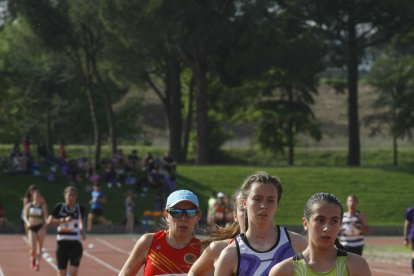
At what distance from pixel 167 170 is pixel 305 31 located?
13.1m

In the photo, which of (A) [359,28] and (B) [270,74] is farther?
(B) [270,74]

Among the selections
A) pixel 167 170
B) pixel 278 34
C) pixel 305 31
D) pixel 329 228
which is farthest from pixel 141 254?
pixel 305 31

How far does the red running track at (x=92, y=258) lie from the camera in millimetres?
17219

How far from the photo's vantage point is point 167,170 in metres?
34.8

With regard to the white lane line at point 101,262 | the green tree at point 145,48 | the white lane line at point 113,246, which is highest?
the green tree at point 145,48

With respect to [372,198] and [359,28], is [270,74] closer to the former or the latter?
[359,28]

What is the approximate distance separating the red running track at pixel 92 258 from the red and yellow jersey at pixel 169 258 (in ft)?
34.0

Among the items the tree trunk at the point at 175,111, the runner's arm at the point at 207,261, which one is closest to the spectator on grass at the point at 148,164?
the tree trunk at the point at 175,111

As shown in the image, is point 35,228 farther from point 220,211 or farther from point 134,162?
point 134,162

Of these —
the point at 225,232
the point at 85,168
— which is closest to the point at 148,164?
the point at 85,168

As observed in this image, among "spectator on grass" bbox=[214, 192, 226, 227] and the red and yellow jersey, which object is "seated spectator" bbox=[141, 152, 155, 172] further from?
the red and yellow jersey

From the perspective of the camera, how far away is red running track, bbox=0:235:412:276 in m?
17.2

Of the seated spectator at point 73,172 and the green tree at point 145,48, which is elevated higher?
the green tree at point 145,48

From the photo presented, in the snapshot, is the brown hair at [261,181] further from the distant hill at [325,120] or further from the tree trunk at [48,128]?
the distant hill at [325,120]
